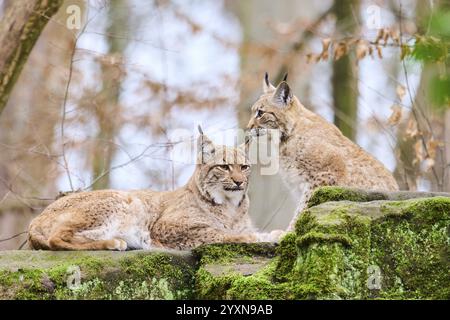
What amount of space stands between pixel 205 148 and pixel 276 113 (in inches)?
44.2

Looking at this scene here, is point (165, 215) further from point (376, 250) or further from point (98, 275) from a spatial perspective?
point (376, 250)

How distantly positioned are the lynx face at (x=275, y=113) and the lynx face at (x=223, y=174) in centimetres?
90

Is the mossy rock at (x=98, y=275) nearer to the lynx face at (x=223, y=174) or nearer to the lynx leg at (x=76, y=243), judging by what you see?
the lynx leg at (x=76, y=243)

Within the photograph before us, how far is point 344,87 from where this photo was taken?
428 inches

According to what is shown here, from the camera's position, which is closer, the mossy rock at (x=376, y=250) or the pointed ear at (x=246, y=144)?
the mossy rock at (x=376, y=250)

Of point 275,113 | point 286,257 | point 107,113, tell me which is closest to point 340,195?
point 286,257

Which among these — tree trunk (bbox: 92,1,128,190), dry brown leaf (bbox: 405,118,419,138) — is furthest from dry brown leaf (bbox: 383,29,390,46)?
tree trunk (bbox: 92,1,128,190)

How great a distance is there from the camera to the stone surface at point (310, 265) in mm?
4070

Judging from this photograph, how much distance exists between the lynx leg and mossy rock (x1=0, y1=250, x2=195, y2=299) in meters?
0.23

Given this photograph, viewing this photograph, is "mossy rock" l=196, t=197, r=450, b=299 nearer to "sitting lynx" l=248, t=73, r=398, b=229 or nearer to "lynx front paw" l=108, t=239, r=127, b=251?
"lynx front paw" l=108, t=239, r=127, b=251

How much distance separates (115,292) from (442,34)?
3274 mm

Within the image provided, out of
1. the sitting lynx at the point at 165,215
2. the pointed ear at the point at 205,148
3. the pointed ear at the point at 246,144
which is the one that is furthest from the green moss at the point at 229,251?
the pointed ear at the point at 246,144

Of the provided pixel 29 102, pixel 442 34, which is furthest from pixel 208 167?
pixel 29 102

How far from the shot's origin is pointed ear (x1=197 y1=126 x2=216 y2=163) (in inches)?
271
